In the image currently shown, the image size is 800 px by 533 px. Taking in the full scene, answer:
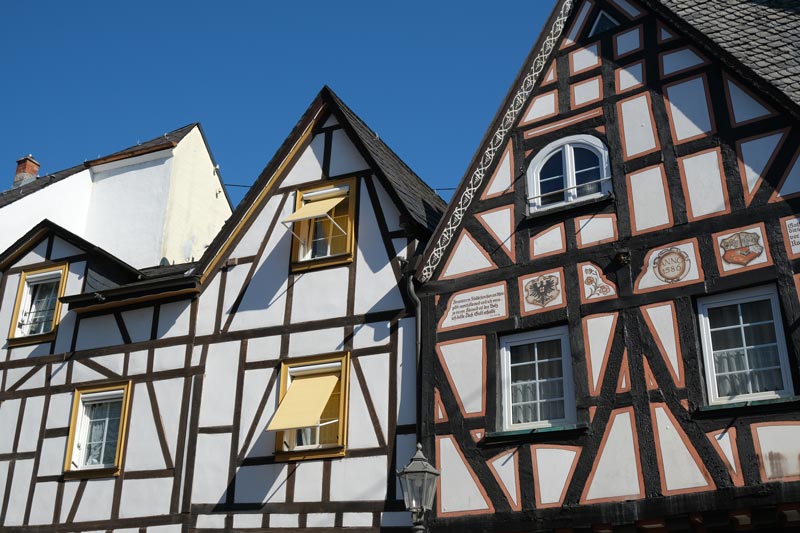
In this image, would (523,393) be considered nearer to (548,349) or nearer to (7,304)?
(548,349)

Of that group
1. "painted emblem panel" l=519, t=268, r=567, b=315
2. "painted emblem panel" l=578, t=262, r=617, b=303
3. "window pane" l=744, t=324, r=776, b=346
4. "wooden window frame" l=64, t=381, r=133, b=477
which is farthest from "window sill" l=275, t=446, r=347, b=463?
"window pane" l=744, t=324, r=776, b=346

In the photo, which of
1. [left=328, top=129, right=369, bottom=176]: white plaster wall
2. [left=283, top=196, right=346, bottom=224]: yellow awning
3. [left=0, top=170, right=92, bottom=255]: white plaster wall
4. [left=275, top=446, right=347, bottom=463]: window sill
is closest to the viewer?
[left=275, top=446, right=347, bottom=463]: window sill

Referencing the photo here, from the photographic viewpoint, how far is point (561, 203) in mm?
13469

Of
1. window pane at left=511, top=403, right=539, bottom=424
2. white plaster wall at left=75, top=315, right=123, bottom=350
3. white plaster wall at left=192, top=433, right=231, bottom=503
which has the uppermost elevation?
white plaster wall at left=75, top=315, right=123, bottom=350

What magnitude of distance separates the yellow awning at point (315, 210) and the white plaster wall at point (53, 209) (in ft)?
29.5

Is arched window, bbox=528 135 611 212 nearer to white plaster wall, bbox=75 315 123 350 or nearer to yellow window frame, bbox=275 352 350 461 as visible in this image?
yellow window frame, bbox=275 352 350 461

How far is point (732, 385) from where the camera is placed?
11.3 metres

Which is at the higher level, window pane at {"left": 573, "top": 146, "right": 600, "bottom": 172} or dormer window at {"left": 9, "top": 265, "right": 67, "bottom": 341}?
window pane at {"left": 573, "top": 146, "right": 600, "bottom": 172}

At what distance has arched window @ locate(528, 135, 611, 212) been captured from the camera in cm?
1338

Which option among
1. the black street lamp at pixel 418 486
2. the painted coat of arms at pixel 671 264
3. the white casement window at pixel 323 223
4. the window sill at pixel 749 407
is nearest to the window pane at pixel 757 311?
the painted coat of arms at pixel 671 264

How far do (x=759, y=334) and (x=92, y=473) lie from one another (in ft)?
36.0

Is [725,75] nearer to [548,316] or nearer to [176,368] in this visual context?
[548,316]

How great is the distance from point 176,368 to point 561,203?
7252 millimetres

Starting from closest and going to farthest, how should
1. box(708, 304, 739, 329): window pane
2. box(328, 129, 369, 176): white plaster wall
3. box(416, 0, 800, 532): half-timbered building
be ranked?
box(416, 0, 800, 532): half-timbered building → box(708, 304, 739, 329): window pane → box(328, 129, 369, 176): white plaster wall
